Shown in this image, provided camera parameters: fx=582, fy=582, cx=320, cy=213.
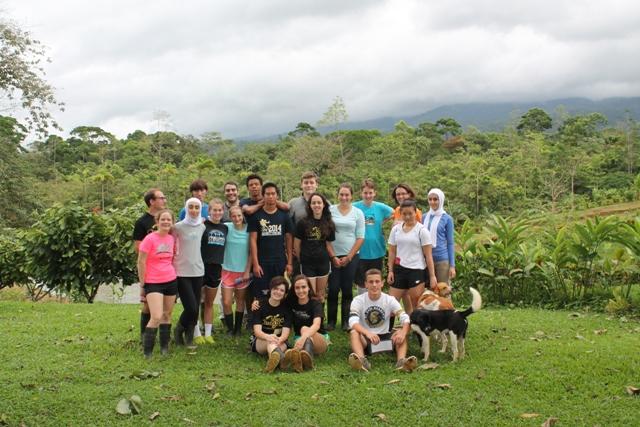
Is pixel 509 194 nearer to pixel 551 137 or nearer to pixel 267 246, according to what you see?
pixel 551 137

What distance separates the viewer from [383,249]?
20.7ft

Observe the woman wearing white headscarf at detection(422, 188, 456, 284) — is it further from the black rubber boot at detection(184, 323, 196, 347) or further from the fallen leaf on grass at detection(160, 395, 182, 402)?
the fallen leaf on grass at detection(160, 395, 182, 402)

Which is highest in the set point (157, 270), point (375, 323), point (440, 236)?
point (440, 236)

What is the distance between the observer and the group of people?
544 centimetres

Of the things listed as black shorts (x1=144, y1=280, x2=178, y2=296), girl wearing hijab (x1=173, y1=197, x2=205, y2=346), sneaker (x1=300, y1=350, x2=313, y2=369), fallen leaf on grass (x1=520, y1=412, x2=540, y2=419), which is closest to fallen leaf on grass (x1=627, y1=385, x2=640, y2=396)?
fallen leaf on grass (x1=520, y1=412, x2=540, y2=419)

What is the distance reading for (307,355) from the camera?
519 cm

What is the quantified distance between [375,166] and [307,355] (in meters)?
21.4

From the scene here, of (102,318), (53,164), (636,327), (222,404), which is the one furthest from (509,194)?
(53,164)

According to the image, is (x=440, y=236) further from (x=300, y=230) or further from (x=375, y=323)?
(x=300, y=230)

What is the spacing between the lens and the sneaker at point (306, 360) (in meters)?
5.18

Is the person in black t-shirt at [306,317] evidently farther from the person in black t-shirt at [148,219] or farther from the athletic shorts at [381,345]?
the person in black t-shirt at [148,219]

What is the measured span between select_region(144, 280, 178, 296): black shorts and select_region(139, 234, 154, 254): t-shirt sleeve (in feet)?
1.10

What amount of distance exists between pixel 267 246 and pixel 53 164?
112 ft

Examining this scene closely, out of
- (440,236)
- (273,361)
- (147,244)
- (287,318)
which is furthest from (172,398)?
(440,236)
